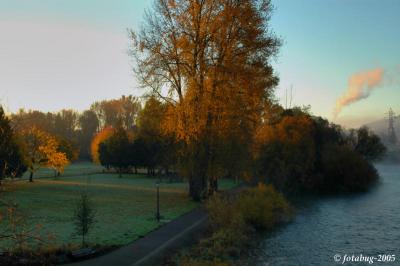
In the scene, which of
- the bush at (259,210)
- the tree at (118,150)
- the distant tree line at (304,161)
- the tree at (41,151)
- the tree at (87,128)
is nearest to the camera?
the bush at (259,210)

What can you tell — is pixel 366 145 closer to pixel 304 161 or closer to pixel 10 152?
pixel 304 161

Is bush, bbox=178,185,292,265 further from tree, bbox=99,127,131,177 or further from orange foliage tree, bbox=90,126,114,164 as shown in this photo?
orange foliage tree, bbox=90,126,114,164

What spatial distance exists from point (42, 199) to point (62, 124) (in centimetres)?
10226

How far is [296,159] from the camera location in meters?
46.7

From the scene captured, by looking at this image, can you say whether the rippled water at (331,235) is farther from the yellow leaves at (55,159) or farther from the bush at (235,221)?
the yellow leaves at (55,159)

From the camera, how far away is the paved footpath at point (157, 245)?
14.8 m

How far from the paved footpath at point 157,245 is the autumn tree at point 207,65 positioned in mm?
8075

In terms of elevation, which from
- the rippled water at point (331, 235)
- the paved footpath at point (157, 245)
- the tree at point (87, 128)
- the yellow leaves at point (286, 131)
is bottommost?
the rippled water at point (331, 235)

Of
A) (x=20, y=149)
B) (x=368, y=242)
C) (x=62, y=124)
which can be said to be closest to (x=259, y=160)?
(x=368, y=242)

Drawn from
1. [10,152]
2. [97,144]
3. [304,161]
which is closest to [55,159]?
[10,152]

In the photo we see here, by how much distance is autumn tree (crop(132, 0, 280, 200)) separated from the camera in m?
29.8

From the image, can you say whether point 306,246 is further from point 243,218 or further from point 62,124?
point 62,124

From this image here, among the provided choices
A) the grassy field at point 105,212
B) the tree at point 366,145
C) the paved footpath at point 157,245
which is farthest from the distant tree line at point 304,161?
the paved footpath at point 157,245

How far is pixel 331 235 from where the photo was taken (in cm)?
2364
